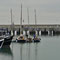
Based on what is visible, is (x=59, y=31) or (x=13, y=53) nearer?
(x=13, y=53)

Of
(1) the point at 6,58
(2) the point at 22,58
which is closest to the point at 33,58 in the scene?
(2) the point at 22,58

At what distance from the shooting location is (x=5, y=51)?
33.9 metres

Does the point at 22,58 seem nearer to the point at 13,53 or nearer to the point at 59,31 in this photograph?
the point at 13,53

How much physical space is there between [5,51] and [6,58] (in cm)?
492

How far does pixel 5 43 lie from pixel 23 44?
20.6 ft

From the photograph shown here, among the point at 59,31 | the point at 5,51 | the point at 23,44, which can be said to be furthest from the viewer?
the point at 59,31

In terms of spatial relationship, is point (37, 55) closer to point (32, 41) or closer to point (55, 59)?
point (55, 59)

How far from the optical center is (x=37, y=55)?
30.7m

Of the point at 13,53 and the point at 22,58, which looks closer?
the point at 22,58
